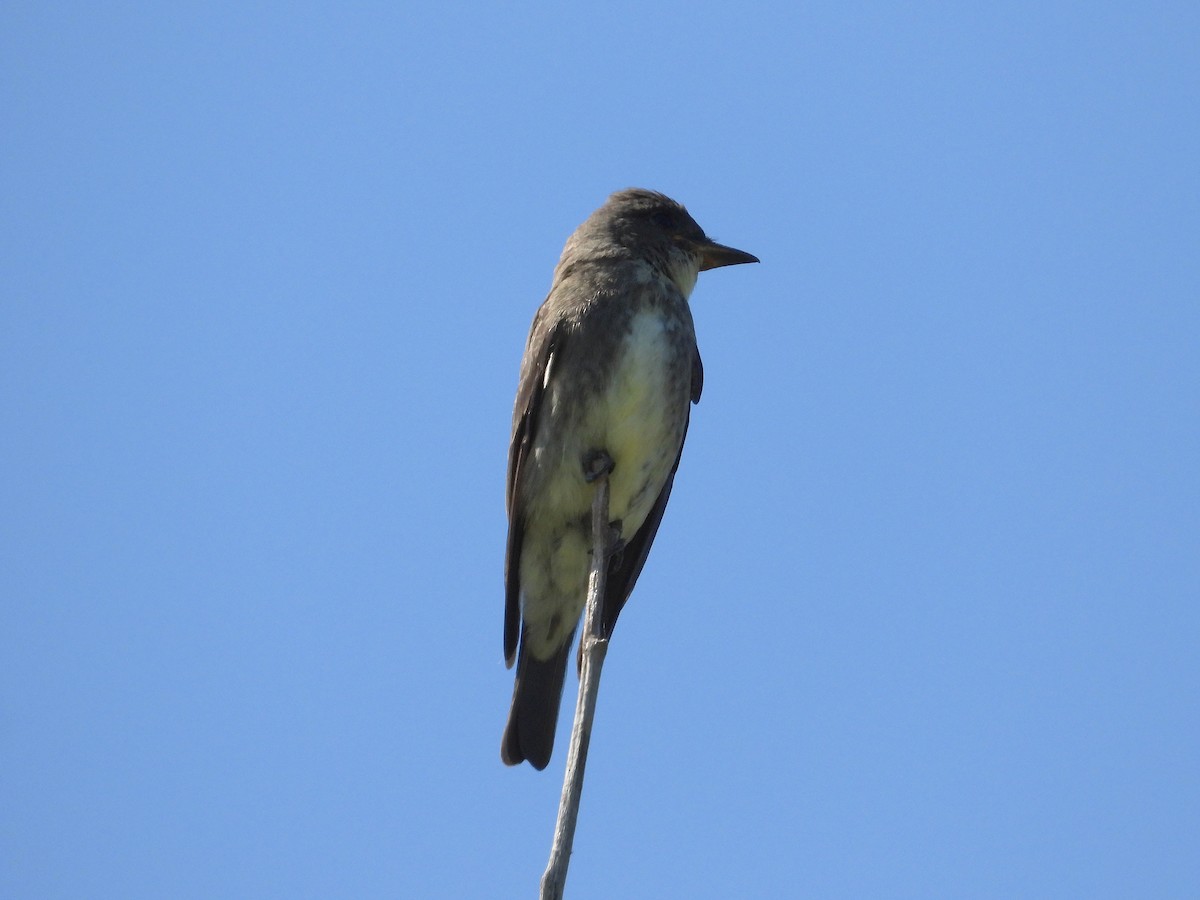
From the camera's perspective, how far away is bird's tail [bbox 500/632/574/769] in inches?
249

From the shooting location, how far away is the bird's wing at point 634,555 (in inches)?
261

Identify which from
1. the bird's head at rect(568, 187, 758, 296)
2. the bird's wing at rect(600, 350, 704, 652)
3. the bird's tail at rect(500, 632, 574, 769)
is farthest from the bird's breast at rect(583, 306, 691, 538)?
the bird's tail at rect(500, 632, 574, 769)

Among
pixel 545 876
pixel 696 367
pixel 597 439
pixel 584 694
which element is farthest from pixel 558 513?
pixel 545 876

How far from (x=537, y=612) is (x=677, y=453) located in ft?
3.20

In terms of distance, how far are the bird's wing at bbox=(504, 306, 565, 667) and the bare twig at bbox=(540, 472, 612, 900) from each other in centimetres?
113

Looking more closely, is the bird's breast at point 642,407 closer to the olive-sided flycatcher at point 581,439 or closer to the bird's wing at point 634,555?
the olive-sided flycatcher at point 581,439

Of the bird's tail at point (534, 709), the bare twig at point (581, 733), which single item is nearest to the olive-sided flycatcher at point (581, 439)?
the bird's tail at point (534, 709)

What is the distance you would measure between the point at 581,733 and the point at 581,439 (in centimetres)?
215

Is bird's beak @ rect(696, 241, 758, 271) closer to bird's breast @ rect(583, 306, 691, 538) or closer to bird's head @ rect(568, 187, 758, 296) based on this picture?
bird's head @ rect(568, 187, 758, 296)

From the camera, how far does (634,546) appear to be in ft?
22.2

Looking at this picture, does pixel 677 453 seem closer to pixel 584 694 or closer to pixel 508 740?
pixel 508 740

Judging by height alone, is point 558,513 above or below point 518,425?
below

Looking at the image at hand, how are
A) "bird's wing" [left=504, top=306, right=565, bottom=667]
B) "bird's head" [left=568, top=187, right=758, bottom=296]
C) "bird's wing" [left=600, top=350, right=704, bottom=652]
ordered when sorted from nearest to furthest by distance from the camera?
1. "bird's wing" [left=504, top=306, right=565, bottom=667]
2. "bird's wing" [left=600, top=350, right=704, bottom=652]
3. "bird's head" [left=568, top=187, right=758, bottom=296]

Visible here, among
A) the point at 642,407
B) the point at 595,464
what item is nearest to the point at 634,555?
the point at 595,464
